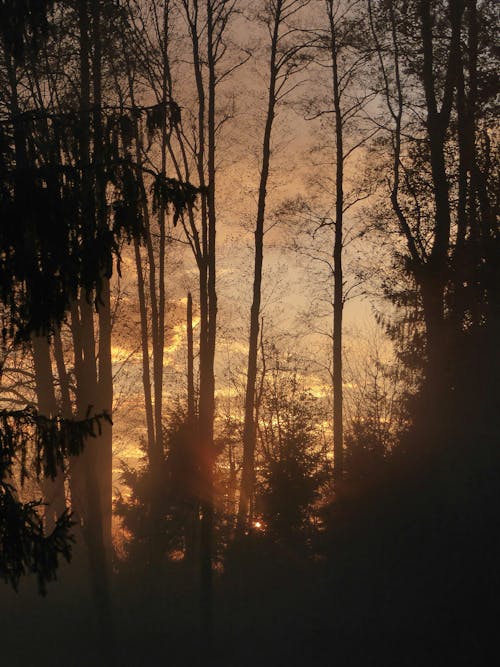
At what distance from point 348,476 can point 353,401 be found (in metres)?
20.4

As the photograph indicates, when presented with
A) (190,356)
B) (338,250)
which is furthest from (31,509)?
(338,250)

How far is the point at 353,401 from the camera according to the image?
1588 inches

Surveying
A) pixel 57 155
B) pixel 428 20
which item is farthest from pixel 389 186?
pixel 57 155

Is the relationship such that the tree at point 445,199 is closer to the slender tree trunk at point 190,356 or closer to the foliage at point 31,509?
the slender tree trunk at point 190,356

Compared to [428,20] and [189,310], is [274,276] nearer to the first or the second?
[189,310]

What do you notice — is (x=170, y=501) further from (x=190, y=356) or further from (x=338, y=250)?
(x=338, y=250)

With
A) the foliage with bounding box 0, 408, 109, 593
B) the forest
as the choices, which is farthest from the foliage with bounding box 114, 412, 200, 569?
the foliage with bounding box 0, 408, 109, 593

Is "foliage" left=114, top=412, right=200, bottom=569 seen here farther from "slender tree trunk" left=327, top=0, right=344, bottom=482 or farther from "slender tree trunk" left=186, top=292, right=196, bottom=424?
"slender tree trunk" left=327, top=0, right=344, bottom=482

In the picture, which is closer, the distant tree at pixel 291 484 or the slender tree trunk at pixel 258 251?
the distant tree at pixel 291 484

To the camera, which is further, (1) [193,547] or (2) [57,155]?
(1) [193,547]

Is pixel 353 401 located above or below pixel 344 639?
above

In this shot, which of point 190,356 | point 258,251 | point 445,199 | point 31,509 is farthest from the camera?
point 190,356

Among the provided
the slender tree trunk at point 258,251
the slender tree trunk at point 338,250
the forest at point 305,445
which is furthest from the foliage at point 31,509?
the slender tree trunk at point 338,250

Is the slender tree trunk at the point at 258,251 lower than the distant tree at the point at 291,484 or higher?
higher
